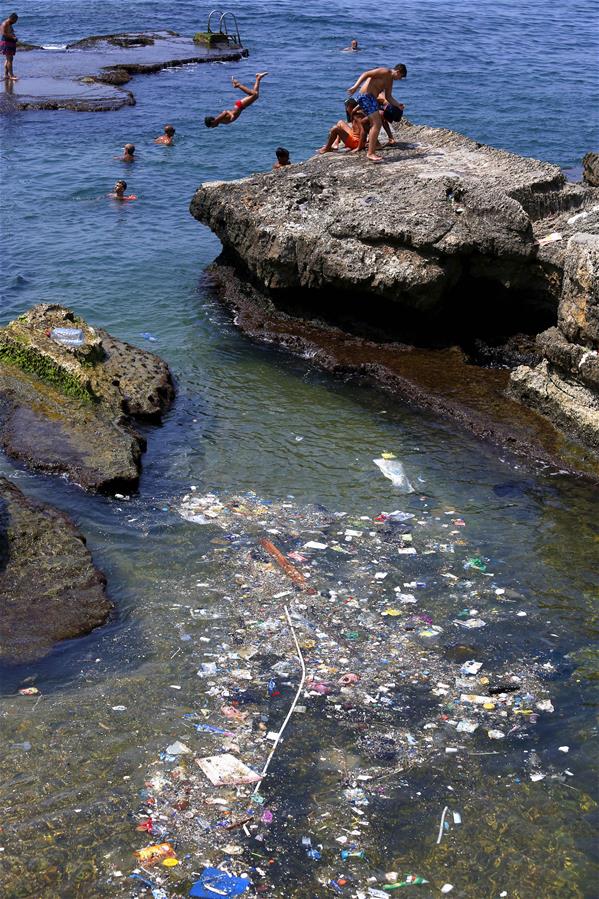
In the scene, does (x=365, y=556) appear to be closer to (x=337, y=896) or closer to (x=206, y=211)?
(x=337, y=896)

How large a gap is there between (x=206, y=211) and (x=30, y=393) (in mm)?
4630

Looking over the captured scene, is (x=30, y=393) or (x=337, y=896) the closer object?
(x=337, y=896)

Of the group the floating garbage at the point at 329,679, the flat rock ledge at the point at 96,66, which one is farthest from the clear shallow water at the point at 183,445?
the flat rock ledge at the point at 96,66

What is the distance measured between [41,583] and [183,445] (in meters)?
3.11

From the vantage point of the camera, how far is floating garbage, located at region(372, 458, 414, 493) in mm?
9641

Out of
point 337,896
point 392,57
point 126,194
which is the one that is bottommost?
point 337,896

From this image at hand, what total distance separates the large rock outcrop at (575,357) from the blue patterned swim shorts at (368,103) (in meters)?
4.14

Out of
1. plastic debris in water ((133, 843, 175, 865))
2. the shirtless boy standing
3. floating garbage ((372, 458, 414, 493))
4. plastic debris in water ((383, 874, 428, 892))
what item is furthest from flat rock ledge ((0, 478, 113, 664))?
the shirtless boy standing

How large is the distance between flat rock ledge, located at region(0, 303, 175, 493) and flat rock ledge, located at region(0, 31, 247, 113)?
1438 centimetres

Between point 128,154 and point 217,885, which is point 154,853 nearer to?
point 217,885

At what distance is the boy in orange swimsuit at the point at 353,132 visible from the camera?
14195mm

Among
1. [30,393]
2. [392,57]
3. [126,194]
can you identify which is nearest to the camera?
[30,393]

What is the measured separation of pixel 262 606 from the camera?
25.2 ft

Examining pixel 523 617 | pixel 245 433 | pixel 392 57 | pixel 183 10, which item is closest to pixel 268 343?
pixel 245 433
